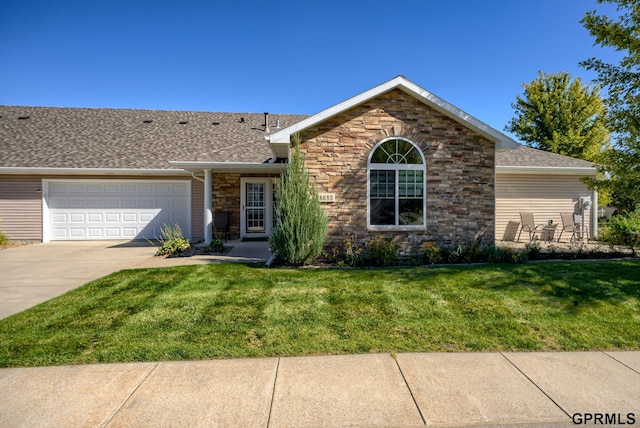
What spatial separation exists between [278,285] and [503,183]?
10.6 meters

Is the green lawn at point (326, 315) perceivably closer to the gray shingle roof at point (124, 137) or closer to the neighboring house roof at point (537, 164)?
the neighboring house roof at point (537, 164)

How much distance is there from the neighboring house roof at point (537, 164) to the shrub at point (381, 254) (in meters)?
6.88

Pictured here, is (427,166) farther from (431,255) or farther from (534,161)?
(534,161)

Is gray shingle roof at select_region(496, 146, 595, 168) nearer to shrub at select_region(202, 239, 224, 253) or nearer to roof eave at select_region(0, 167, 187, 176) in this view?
shrub at select_region(202, 239, 224, 253)

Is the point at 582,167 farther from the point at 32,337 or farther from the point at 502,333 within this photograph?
the point at 32,337

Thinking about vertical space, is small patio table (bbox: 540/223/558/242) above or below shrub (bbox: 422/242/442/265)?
above

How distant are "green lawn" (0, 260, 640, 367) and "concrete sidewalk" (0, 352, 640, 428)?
266 mm

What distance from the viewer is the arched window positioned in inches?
327

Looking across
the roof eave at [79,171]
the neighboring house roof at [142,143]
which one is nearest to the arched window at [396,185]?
the neighboring house roof at [142,143]

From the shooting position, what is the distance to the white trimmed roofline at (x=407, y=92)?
7887mm

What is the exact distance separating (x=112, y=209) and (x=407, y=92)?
11.9m

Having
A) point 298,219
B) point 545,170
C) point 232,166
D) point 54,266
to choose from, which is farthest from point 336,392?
point 545,170

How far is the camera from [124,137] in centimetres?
1429

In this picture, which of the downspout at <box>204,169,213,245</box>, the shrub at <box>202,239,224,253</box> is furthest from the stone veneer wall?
the downspout at <box>204,169,213,245</box>
